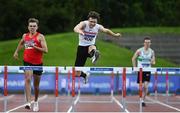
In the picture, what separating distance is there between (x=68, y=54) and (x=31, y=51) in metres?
27.0

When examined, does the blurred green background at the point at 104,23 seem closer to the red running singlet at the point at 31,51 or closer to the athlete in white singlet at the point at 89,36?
the athlete in white singlet at the point at 89,36

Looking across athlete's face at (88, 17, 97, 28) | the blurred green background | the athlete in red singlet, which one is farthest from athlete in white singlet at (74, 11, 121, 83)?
the blurred green background

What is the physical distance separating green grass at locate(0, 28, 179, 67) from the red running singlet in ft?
75.4

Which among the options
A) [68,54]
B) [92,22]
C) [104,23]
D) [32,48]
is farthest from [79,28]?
[104,23]

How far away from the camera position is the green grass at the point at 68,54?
125ft

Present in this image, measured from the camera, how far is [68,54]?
132 ft

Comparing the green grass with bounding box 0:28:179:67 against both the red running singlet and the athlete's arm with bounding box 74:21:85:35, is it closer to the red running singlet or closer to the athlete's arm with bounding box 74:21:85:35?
the red running singlet

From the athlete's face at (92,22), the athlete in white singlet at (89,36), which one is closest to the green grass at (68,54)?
the athlete in white singlet at (89,36)

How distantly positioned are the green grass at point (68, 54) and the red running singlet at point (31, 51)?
75.4 ft

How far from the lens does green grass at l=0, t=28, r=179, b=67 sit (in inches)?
1506

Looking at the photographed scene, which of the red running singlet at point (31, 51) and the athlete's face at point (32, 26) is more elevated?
the athlete's face at point (32, 26)

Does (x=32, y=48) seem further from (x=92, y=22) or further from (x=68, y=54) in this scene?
(x=68, y=54)

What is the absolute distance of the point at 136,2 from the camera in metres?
73.9

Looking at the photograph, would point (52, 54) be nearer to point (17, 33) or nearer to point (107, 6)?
point (17, 33)
